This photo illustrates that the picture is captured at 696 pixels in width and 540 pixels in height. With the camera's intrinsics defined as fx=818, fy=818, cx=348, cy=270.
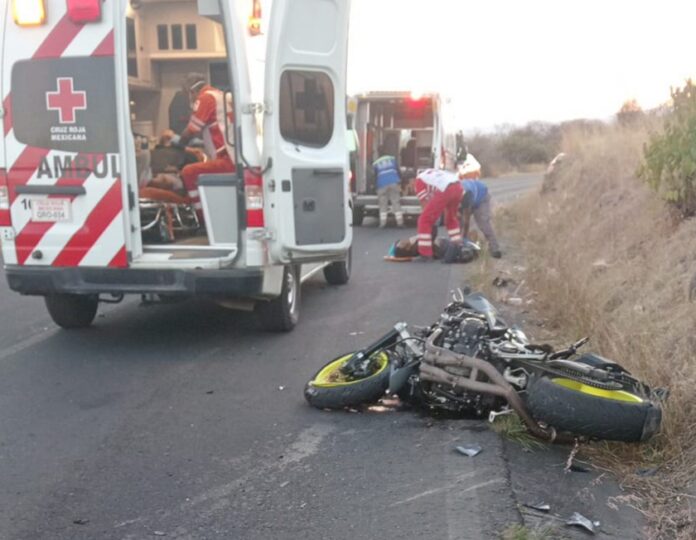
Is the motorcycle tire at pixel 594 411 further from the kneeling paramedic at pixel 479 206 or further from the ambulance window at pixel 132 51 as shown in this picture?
the kneeling paramedic at pixel 479 206

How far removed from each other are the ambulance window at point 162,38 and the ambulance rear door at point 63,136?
357 centimetres

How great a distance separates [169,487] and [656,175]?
21.5ft

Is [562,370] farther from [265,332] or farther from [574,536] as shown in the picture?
[265,332]

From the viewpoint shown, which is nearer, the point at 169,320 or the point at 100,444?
the point at 100,444

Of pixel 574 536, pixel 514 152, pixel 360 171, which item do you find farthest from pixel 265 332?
pixel 514 152

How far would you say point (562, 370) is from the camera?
4258mm

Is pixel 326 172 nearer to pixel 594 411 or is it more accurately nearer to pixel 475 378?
pixel 475 378

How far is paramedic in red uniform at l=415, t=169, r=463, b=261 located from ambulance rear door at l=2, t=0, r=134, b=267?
586 cm

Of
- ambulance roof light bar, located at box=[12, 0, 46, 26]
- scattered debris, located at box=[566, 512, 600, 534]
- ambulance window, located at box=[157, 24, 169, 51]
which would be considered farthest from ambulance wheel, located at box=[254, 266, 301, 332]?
ambulance window, located at box=[157, 24, 169, 51]

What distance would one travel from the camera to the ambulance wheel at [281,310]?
6828 mm

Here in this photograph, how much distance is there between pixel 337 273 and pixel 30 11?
4.65 meters

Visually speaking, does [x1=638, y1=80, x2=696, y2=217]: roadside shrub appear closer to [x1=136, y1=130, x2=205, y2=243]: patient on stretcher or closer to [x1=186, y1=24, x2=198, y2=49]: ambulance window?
[x1=136, y1=130, x2=205, y2=243]: patient on stretcher

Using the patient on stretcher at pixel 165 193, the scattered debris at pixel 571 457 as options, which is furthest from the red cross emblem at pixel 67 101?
the scattered debris at pixel 571 457

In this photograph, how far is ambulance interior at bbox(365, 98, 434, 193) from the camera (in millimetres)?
17344
